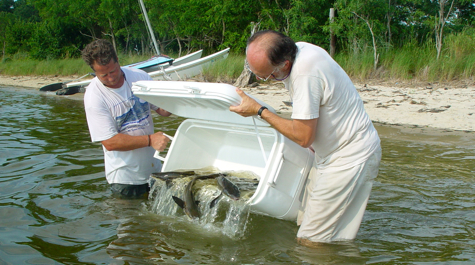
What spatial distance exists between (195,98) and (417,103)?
6772mm

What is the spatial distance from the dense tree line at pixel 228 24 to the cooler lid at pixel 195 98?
A: 8027mm

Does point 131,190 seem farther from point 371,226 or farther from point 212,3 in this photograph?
point 212,3

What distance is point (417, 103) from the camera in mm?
8570

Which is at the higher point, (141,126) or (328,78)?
(328,78)

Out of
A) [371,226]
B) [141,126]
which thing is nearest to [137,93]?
[141,126]

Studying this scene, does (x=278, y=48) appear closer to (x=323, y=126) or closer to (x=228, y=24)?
(x=323, y=126)

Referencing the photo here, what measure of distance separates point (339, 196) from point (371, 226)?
131 centimetres

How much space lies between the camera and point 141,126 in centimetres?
390

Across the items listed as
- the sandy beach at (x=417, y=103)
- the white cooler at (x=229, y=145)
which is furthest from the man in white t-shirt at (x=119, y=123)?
the sandy beach at (x=417, y=103)

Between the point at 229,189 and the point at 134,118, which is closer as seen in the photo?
the point at 229,189

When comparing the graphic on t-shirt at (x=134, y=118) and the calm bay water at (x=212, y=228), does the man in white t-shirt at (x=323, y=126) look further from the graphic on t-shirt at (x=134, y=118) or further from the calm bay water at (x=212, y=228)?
the graphic on t-shirt at (x=134, y=118)

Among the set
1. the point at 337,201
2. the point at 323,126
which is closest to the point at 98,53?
the point at 323,126

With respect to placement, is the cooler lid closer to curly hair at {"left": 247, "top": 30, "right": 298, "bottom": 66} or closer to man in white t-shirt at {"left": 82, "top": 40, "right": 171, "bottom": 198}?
man in white t-shirt at {"left": 82, "top": 40, "right": 171, "bottom": 198}

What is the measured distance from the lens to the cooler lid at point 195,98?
117 inches
